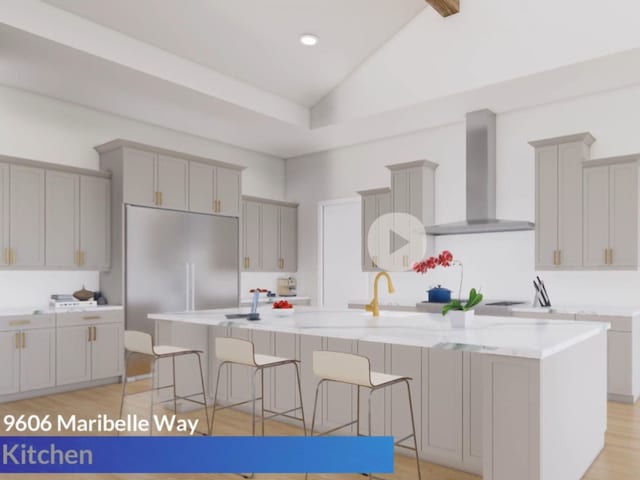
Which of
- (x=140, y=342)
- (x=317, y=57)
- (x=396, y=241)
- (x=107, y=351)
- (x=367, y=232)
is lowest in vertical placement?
(x=107, y=351)

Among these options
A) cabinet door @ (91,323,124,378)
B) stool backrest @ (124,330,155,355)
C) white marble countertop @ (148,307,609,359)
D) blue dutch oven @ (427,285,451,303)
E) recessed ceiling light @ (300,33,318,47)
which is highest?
recessed ceiling light @ (300,33,318,47)

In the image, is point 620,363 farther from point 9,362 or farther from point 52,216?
point 52,216

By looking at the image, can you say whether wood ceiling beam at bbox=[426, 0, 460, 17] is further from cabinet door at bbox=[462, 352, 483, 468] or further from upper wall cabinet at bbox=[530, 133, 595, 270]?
cabinet door at bbox=[462, 352, 483, 468]

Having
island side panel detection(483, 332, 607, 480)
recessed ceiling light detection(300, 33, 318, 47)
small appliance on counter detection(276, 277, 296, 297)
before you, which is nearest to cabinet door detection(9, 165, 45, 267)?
recessed ceiling light detection(300, 33, 318, 47)

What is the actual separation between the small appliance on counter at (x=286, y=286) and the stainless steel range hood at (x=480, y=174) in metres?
2.79

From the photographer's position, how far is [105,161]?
569 cm

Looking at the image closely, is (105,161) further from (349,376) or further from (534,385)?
(534,385)

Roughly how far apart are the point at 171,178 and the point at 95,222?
38.4 inches

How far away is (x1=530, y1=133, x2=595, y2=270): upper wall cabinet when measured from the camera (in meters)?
5.00

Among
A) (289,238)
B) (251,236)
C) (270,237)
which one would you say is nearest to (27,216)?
(251,236)

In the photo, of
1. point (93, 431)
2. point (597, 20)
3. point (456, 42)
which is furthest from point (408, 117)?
point (93, 431)

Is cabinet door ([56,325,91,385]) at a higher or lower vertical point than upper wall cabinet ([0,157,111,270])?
lower

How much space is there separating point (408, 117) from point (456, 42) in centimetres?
107

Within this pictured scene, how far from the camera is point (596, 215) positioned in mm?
4871
